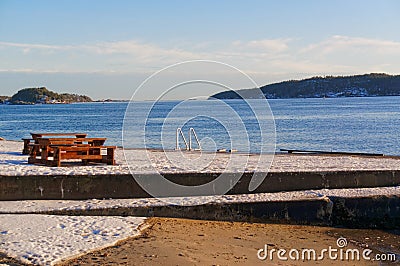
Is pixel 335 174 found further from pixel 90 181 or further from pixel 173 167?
pixel 90 181

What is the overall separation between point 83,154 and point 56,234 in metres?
7.67

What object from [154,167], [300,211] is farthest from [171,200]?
[154,167]

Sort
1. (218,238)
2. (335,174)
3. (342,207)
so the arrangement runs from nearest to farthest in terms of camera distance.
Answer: (218,238) → (342,207) → (335,174)

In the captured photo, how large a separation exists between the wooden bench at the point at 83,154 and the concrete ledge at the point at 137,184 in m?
3.24

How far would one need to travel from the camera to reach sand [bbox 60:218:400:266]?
8445mm

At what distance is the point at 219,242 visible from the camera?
970 centimetres

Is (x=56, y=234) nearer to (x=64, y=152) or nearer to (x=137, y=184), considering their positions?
(x=137, y=184)

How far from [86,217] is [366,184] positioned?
6683 millimetres

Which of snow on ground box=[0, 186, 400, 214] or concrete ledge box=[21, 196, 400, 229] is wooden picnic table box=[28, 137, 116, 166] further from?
concrete ledge box=[21, 196, 400, 229]

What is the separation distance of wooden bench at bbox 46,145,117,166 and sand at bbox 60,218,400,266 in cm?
564

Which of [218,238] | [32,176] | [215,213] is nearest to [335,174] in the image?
[215,213]

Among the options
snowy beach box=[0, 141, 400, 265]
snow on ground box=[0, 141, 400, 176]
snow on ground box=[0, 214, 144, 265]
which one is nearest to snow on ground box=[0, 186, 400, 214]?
snowy beach box=[0, 141, 400, 265]

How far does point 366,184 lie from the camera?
45.4 ft

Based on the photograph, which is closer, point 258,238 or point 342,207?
point 258,238
